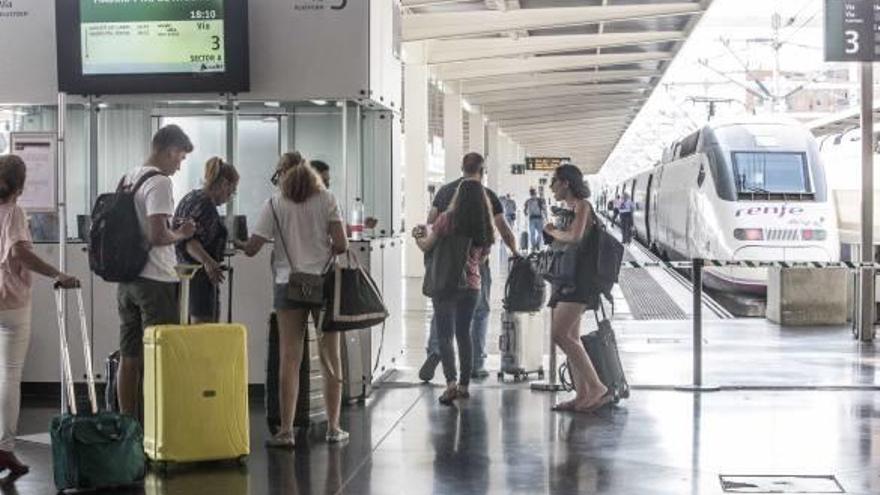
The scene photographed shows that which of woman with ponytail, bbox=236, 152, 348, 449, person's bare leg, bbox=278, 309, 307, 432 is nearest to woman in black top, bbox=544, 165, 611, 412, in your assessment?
woman with ponytail, bbox=236, 152, 348, 449

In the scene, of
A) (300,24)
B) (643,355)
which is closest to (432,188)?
(643,355)

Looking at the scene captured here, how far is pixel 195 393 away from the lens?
6.79 meters

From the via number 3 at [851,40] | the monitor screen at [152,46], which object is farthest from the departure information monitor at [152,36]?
the via number 3 at [851,40]

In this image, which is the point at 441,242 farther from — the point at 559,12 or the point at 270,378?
the point at 559,12

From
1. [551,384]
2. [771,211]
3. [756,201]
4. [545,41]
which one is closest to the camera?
[551,384]

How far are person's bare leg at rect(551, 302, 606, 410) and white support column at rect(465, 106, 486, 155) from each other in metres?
28.4

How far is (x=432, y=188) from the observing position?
38969mm

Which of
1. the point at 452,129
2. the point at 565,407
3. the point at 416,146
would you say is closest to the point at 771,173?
the point at 416,146

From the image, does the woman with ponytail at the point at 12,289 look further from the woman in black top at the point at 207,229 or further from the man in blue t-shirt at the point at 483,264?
the man in blue t-shirt at the point at 483,264

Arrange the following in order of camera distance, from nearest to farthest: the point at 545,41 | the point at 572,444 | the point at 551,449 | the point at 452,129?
1. the point at 551,449
2. the point at 572,444
3. the point at 545,41
4. the point at 452,129

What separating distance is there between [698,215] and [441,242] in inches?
581

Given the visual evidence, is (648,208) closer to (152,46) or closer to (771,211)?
(771,211)

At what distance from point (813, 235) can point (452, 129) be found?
11.3 m

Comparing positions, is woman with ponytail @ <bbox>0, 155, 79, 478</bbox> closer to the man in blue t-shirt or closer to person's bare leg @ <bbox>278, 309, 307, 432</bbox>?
person's bare leg @ <bbox>278, 309, 307, 432</bbox>
